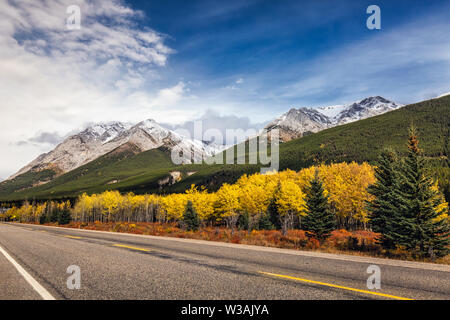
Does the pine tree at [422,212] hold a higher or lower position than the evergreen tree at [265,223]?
higher

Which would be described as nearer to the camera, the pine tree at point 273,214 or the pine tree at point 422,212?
the pine tree at point 422,212

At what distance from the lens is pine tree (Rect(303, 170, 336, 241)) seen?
2814cm

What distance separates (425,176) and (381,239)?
640cm

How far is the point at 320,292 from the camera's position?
525 centimetres

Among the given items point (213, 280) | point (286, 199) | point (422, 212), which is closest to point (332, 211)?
point (286, 199)

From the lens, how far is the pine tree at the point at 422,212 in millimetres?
16375

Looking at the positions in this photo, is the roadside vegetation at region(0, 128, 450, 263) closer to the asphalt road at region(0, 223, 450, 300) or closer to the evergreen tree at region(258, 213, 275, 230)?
the evergreen tree at region(258, 213, 275, 230)

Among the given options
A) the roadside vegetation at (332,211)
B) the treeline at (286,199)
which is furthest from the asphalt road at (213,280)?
the treeline at (286,199)

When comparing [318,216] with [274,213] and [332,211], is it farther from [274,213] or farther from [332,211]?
[274,213]

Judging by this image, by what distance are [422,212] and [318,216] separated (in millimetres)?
11883

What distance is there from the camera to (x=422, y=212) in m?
17.5

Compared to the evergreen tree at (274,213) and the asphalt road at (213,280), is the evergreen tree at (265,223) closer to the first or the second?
the evergreen tree at (274,213)

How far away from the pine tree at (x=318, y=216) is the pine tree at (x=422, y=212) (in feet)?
33.5
